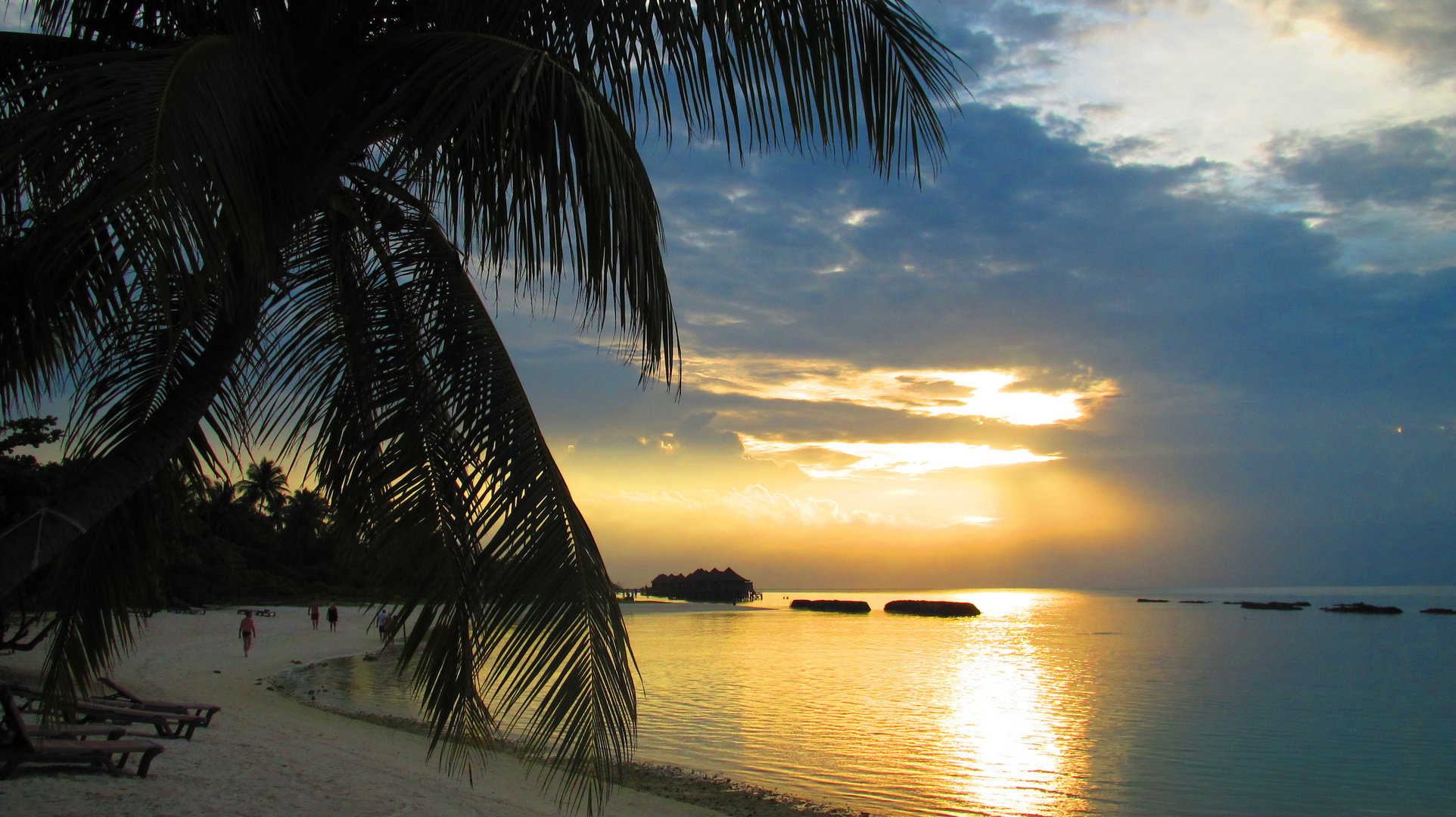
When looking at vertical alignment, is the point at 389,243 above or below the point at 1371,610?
above

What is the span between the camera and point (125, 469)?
3.80 metres

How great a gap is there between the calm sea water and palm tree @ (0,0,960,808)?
9.92m

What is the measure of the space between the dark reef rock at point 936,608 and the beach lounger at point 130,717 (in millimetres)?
83782

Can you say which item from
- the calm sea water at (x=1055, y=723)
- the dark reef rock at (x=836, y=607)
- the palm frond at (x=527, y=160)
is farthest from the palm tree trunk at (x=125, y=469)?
the dark reef rock at (x=836, y=607)

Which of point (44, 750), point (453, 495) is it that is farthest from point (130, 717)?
point (453, 495)

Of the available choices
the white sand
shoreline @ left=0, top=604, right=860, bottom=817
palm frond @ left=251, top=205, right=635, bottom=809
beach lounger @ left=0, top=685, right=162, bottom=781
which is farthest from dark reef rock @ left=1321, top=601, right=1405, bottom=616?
palm frond @ left=251, top=205, right=635, bottom=809

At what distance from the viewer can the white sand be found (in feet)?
23.4

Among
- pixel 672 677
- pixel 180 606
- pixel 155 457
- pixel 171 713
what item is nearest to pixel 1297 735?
pixel 672 677

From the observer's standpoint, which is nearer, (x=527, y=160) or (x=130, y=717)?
(x=527, y=160)

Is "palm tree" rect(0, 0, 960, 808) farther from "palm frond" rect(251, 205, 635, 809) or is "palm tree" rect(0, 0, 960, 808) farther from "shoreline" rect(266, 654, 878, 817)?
"shoreline" rect(266, 654, 878, 817)

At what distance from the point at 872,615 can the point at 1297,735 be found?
72859 millimetres

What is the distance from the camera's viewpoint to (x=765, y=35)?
3.62m

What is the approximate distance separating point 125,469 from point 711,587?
99.0 metres

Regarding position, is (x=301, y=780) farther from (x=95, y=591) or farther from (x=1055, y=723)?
(x=1055, y=723)
